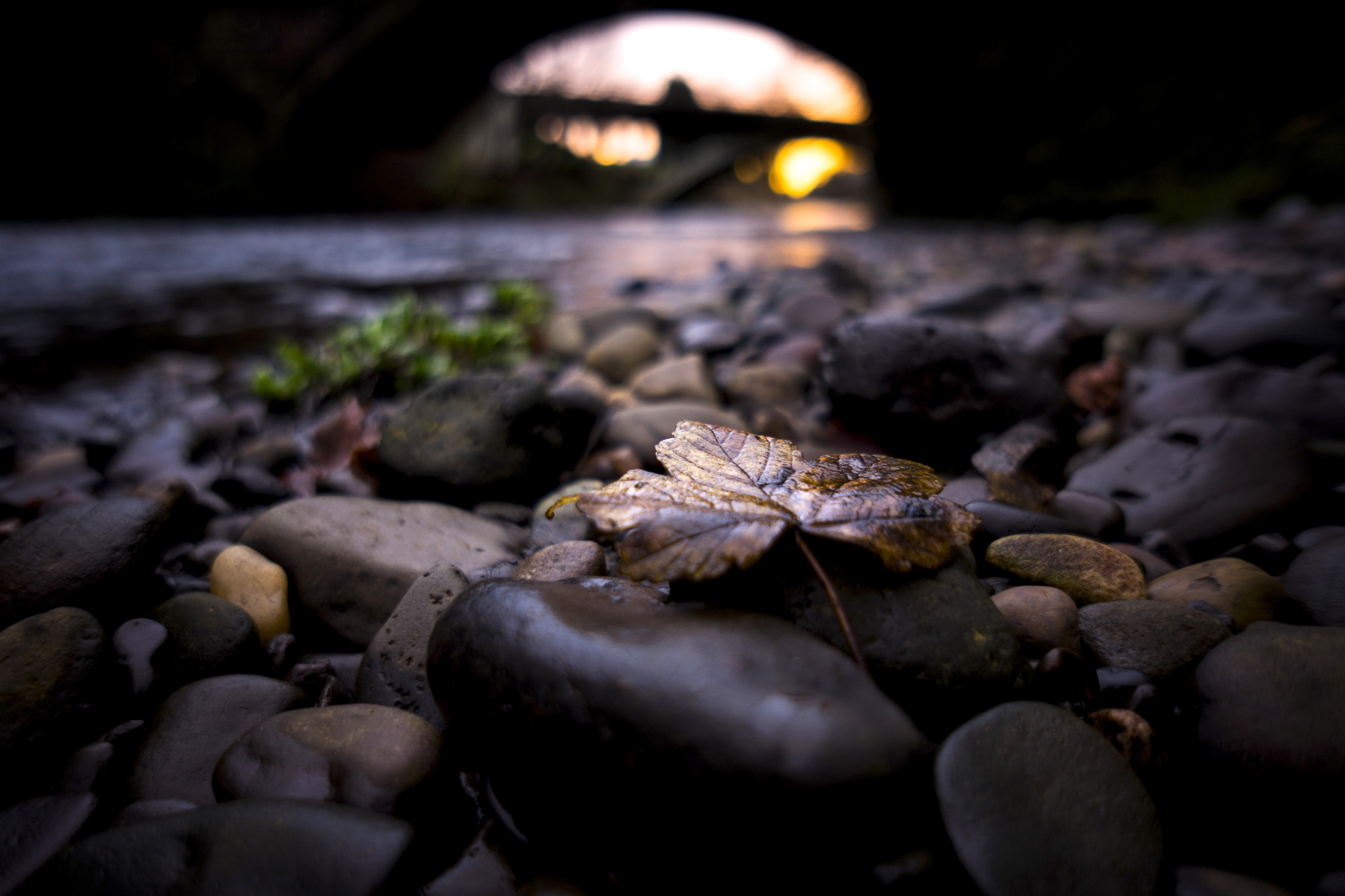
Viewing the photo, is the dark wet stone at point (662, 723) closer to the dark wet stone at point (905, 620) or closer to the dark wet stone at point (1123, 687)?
the dark wet stone at point (905, 620)

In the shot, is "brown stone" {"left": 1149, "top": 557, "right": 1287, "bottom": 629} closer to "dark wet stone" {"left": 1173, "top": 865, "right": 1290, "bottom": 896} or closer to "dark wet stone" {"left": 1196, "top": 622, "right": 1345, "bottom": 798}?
"dark wet stone" {"left": 1196, "top": 622, "right": 1345, "bottom": 798}

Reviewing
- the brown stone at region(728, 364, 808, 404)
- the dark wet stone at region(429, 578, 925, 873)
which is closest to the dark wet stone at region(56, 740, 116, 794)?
the dark wet stone at region(429, 578, 925, 873)

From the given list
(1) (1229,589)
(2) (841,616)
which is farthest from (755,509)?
(1) (1229,589)

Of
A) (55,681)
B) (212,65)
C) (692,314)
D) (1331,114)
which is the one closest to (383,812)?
(55,681)

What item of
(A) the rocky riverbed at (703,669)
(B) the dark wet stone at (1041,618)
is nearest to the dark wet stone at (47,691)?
(A) the rocky riverbed at (703,669)

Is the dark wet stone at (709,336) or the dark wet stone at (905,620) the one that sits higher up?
the dark wet stone at (709,336)

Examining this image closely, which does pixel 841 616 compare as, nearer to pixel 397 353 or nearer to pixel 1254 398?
pixel 1254 398

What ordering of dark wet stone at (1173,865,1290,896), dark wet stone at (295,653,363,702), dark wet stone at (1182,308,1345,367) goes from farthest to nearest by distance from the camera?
1. dark wet stone at (1182,308,1345,367)
2. dark wet stone at (295,653,363,702)
3. dark wet stone at (1173,865,1290,896)
